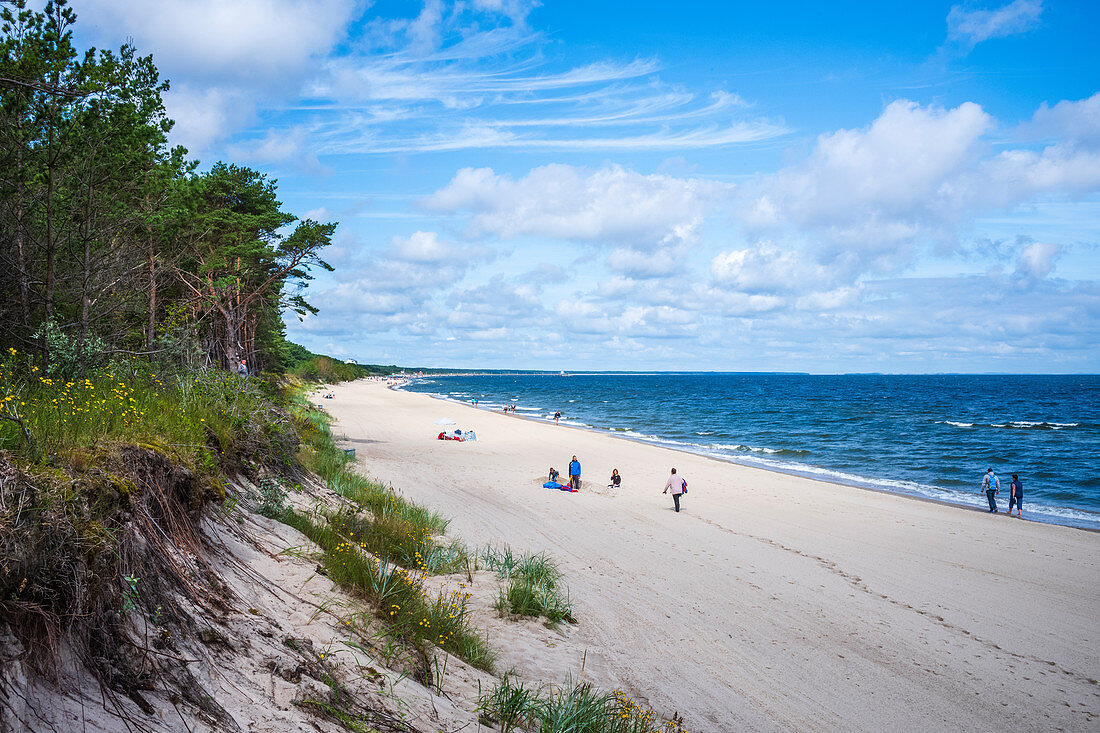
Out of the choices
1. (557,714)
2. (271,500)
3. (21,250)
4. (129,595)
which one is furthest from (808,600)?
(21,250)

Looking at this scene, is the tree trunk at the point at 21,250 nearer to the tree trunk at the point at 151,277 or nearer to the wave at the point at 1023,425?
the tree trunk at the point at 151,277

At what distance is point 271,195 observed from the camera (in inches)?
1016

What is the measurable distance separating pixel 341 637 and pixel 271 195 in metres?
25.4

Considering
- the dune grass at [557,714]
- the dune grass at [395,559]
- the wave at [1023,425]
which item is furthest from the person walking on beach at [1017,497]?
the wave at [1023,425]

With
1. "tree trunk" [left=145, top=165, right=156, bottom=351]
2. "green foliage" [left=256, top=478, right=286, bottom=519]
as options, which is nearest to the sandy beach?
"green foliage" [left=256, top=478, right=286, bottom=519]

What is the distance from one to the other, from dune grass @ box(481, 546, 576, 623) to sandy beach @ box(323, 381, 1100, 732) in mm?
382

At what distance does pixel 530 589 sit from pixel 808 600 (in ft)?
17.5

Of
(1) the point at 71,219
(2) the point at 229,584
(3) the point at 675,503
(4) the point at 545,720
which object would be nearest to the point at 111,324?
(1) the point at 71,219

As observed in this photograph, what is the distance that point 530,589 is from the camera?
7824 mm

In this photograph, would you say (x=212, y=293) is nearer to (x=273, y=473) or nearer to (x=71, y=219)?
(x=71, y=219)

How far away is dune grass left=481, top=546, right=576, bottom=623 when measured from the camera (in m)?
7.56

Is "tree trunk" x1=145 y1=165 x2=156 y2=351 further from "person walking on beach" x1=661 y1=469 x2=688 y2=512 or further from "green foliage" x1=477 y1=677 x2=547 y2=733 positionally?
"person walking on beach" x1=661 y1=469 x2=688 y2=512

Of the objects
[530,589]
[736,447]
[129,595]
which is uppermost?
[129,595]

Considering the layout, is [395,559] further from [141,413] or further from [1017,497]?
[1017,497]
